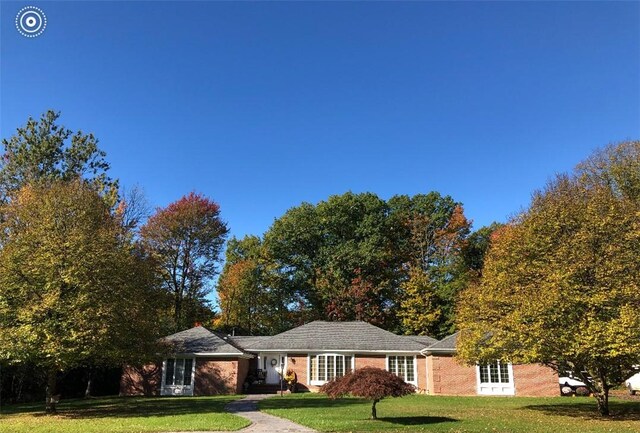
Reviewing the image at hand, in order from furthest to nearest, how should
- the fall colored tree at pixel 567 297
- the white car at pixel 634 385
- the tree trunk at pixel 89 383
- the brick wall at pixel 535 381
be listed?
1. the tree trunk at pixel 89 383
2. the brick wall at pixel 535 381
3. the white car at pixel 634 385
4. the fall colored tree at pixel 567 297

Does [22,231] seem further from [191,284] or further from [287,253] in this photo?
[287,253]

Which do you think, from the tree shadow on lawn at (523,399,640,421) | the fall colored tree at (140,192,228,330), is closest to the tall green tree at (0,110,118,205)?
the fall colored tree at (140,192,228,330)

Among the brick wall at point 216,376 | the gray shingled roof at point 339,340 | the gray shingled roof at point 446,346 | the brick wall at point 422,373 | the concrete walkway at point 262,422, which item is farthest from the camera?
the gray shingled roof at point 339,340

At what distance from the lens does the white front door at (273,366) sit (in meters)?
31.9

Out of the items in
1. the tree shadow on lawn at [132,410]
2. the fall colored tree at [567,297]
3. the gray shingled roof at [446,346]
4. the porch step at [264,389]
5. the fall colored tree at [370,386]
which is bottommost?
the porch step at [264,389]

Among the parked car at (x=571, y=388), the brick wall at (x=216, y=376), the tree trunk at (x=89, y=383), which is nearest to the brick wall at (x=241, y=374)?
the brick wall at (x=216, y=376)

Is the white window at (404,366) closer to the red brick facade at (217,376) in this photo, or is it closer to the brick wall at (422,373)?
the brick wall at (422,373)

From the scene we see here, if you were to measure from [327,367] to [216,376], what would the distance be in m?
7.04

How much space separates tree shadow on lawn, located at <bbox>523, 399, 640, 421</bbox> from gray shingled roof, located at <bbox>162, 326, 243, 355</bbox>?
55.9 ft

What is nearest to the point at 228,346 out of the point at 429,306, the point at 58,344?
the point at 58,344

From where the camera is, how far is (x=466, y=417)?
16297 millimetres

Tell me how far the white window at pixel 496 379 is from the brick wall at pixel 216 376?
1469cm

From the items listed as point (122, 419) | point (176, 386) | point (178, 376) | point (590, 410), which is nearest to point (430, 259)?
point (178, 376)

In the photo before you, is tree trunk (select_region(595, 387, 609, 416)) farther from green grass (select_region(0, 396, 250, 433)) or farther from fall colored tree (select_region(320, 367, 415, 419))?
green grass (select_region(0, 396, 250, 433))
